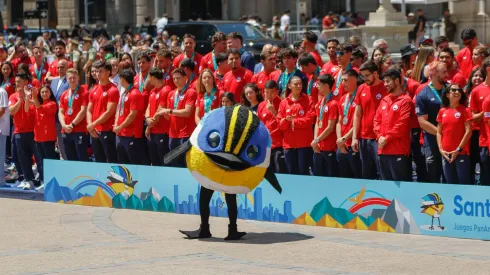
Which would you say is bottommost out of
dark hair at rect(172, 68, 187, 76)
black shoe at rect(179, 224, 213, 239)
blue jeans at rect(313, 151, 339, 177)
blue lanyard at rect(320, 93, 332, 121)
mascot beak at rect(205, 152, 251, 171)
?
black shoe at rect(179, 224, 213, 239)

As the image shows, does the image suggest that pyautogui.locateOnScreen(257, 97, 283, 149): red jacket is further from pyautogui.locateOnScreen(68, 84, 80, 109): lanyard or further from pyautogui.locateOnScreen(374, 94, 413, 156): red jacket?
pyautogui.locateOnScreen(68, 84, 80, 109): lanyard

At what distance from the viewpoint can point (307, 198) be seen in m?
14.2

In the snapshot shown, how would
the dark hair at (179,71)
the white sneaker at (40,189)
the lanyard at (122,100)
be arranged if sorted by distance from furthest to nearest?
the white sneaker at (40,189) → the lanyard at (122,100) → the dark hair at (179,71)

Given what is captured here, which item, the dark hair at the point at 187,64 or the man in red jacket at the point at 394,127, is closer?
the man in red jacket at the point at 394,127

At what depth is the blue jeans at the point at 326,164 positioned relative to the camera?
14922mm

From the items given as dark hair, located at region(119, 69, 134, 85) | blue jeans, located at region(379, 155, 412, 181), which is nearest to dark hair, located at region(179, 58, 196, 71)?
dark hair, located at region(119, 69, 134, 85)

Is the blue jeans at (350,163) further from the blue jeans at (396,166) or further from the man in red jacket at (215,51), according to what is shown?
the man in red jacket at (215,51)

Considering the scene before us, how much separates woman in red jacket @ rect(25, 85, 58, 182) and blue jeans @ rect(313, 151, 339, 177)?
470 cm

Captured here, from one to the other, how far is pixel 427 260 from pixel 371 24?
19059mm

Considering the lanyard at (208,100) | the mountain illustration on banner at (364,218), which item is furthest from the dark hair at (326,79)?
the lanyard at (208,100)

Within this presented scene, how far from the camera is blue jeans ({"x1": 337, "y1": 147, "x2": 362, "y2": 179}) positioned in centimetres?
1462

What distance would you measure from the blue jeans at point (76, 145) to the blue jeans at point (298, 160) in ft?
11.8

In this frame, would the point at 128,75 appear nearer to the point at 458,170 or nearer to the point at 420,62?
the point at 420,62

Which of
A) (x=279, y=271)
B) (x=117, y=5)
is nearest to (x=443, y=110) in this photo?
(x=279, y=271)
